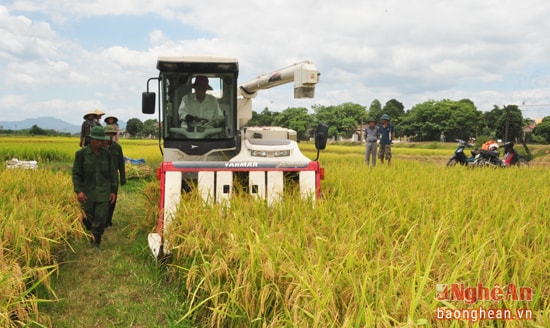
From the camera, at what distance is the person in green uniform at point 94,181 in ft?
15.1

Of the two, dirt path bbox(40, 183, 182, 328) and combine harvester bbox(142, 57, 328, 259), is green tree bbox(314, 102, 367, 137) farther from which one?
dirt path bbox(40, 183, 182, 328)

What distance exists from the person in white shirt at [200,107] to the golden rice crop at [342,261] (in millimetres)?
1439

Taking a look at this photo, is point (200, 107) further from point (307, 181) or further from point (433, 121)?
point (433, 121)

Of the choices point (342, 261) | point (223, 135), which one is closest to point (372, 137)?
point (223, 135)

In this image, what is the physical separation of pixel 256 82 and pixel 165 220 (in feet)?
12.7

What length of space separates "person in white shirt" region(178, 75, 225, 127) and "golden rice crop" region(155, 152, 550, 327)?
1439 mm

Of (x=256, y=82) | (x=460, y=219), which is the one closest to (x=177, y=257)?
(x=460, y=219)

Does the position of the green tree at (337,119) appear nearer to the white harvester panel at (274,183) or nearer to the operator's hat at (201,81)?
the operator's hat at (201,81)

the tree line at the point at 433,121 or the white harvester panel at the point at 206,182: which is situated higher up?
the tree line at the point at 433,121

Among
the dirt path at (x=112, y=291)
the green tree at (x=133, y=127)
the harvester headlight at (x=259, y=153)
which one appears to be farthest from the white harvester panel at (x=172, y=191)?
the green tree at (x=133, y=127)

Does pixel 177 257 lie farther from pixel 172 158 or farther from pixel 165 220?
pixel 172 158

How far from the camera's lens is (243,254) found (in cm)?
275

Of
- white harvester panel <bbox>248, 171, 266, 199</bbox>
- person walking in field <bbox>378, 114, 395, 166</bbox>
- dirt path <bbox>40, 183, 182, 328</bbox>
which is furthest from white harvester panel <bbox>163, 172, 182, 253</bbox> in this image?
person walking in field <bbox>378, 114, 395, 166</bbox>

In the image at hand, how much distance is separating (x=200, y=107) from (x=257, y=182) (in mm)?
1517
